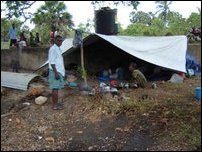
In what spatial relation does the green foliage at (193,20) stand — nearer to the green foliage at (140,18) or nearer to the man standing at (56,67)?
the green foliage at (140,18)

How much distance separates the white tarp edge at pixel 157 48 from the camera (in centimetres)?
1020

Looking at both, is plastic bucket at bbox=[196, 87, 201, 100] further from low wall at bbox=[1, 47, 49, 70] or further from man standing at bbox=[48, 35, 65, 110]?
low wall at bbox=[1, 47, 49, 70]

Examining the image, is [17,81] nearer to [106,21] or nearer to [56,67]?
[56,67]

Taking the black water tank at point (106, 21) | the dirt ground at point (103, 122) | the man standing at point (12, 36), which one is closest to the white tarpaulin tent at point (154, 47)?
the black water tank at point (106, 21)

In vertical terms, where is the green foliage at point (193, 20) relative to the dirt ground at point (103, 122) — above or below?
above

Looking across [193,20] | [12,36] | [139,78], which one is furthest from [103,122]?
[193,20]

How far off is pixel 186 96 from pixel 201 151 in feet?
10.6

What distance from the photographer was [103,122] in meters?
6.99

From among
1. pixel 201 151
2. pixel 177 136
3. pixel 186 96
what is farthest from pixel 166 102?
pixel 201 151

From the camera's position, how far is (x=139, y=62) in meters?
11.4

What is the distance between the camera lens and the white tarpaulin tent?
33.4 ft

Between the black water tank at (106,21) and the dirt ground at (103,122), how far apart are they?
378cm

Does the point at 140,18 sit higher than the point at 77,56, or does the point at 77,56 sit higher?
the point at 140,18

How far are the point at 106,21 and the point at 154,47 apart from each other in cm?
183
